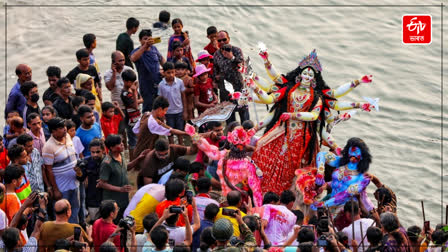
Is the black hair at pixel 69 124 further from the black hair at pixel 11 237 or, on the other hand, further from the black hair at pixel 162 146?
the black hair at pixel 11 237

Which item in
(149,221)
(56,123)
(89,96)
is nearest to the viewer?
(149,221)

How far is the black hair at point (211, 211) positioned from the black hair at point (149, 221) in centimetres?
52

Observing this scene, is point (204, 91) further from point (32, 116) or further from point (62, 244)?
point (62, 244)

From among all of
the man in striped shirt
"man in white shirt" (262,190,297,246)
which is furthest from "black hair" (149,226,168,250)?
the man in striped shirt

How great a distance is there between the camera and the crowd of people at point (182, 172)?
7.46 metres

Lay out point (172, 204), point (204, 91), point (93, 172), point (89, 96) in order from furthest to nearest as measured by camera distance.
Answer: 1. point (204, 91)
2. point (89, 96)
3. point (93, 172)
4. point (172, 204)

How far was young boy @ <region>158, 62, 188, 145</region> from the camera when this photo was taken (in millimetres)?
10984

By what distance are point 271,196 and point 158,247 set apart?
1.91 metres

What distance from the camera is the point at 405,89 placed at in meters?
14.7

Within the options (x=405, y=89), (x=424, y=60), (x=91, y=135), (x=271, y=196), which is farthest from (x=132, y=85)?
(x=424, y=60)

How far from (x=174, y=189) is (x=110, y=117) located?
278 centimetres

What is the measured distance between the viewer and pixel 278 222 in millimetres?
8180

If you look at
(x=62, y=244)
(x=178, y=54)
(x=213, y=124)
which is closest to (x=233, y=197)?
(x=62, y=244)

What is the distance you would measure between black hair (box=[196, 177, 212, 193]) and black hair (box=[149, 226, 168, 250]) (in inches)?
52.7
